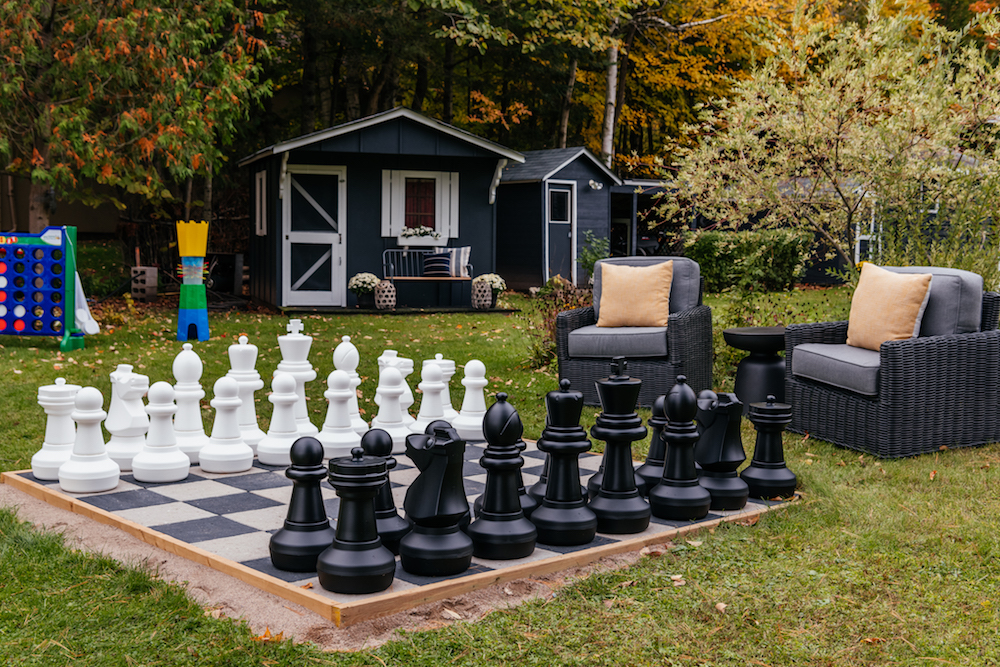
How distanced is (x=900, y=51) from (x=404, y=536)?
6.31 metres

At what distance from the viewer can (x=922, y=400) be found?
5.14 metres

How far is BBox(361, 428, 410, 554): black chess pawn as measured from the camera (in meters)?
2.90

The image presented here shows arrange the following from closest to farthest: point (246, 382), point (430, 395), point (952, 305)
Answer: point (246, 382) < point (430, 395) < point (952, 305)

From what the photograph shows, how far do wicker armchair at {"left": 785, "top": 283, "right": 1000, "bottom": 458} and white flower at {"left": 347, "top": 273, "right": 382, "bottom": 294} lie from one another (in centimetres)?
927

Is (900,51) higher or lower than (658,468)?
higher

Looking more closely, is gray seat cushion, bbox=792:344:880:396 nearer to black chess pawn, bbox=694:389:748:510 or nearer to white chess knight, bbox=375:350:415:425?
black chess pawn, bbox=694:389:748:510

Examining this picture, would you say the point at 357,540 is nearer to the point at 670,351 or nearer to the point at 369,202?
the point at 670,351

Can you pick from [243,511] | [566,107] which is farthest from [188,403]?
[566,107]

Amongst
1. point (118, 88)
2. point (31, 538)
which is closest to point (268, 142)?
point (118, 88)

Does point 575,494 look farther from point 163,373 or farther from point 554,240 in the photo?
point 554,240

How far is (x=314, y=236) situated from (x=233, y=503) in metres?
11.1

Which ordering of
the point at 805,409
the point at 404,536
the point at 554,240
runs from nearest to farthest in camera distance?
the point at 404,536
the point at 805,409
the point at 554,240

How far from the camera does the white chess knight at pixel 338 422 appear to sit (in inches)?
165

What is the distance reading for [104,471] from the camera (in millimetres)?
3787
